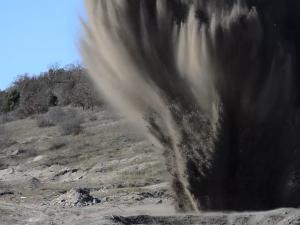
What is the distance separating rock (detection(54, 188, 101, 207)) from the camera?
63.8 feet

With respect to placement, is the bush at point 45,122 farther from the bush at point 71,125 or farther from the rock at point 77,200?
the rock at point 77,200

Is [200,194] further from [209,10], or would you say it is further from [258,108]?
[209,10]

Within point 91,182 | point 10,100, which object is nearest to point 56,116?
point 10,100

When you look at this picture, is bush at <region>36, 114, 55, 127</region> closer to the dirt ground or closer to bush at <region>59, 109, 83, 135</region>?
the dirt ground

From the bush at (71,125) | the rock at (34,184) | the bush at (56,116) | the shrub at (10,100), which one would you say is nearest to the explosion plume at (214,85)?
the rock at (34,184)

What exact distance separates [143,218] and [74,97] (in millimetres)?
47887

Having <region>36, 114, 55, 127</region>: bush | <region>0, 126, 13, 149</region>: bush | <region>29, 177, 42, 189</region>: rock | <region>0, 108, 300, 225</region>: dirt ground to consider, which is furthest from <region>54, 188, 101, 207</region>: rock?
<region>36, 114, 55, 127</region>: bush

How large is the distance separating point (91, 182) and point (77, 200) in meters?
6.97

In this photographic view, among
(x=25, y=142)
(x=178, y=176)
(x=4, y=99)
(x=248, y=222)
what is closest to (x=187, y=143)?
(x=178, y=176)

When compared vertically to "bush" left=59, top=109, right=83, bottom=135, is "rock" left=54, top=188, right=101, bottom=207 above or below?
below

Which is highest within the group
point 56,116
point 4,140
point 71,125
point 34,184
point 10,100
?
point 10,100

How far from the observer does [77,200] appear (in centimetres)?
1964

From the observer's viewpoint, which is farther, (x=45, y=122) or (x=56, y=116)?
(x=45, y=122)

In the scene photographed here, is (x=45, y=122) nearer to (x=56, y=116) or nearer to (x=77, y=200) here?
(x=56, y=116)
